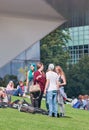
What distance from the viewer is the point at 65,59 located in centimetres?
5119

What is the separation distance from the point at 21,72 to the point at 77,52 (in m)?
29.4

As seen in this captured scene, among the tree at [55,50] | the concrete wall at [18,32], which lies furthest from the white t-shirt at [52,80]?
the tree at [55,50]

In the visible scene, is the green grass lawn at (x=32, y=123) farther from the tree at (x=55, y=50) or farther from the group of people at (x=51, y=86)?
the tree at (x=55, y=50)

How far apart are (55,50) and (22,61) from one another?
6.75 metres

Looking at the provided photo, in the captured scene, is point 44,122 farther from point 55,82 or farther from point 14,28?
point 14,28

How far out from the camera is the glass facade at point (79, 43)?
70938mm

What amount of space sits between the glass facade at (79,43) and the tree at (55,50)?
19131mm

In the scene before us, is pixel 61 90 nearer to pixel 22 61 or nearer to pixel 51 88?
pixel 51 88

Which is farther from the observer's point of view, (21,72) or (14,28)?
(21,72)

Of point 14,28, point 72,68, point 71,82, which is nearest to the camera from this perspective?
point 14,28

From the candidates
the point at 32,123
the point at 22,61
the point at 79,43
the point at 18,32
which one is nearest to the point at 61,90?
the point at 18,32

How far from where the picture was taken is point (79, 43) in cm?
7194

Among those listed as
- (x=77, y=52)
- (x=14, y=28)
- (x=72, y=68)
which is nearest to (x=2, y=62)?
(x=14, y=28)

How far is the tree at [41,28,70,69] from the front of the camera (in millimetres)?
46028
